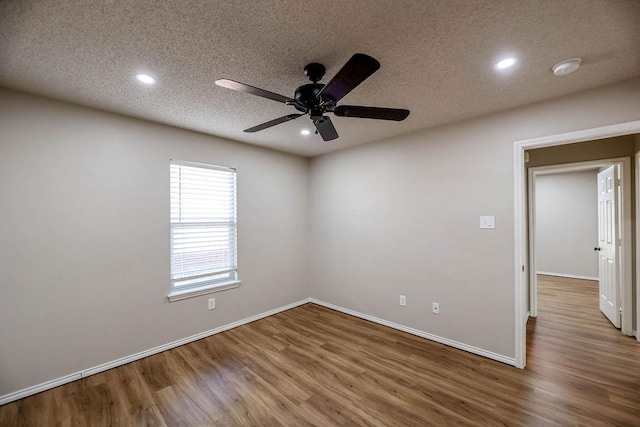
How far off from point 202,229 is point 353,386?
7.73 ft

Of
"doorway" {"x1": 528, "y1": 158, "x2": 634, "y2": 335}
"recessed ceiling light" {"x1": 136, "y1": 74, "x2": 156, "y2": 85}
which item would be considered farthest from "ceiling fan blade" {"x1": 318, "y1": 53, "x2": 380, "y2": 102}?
"doorway" {"x1": 528, "y1": 158, "x2": 634, "y2": 335}

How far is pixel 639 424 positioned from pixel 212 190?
4.16 meters

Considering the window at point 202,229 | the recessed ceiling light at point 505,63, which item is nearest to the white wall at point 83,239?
the window at point 202,229

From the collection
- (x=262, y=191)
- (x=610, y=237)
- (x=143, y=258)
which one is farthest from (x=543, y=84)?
(x=143, y=258)

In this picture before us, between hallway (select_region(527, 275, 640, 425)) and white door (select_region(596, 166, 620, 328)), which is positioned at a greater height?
white door (select_region(596, 166, 620, 328))

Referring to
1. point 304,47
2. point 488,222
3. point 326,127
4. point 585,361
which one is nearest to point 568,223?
point 585,361

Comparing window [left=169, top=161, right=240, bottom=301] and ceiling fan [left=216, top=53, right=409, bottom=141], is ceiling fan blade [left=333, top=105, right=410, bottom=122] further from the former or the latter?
window [left=169, top=161, right=240, bottom=301]

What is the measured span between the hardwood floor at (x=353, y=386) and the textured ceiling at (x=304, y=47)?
7.91 feet

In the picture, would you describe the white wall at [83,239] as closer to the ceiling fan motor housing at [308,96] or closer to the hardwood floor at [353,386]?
the hardwood floor at [353,386]

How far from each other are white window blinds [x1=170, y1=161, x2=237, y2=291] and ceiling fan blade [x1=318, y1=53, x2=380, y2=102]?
217 cm

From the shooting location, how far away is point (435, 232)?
3047mm

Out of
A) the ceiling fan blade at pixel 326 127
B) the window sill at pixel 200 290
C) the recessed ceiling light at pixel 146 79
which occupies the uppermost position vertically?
the recessed ceiling light at pixel 146 79

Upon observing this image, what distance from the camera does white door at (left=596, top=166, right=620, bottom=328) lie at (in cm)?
322

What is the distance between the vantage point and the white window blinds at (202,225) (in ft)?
9.95
